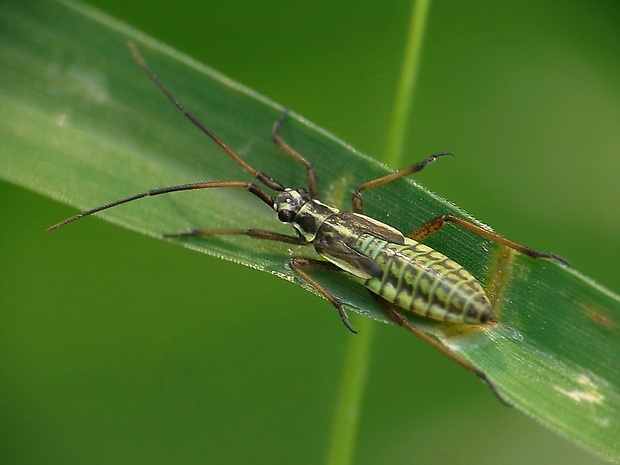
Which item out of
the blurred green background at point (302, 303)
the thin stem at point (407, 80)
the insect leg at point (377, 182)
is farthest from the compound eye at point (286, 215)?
the thin stem at point (407, 80)

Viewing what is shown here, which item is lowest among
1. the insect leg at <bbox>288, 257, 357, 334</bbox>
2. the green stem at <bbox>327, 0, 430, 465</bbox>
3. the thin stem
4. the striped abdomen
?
the green stem at <bbox>327, 0, 430, 465</bbox>

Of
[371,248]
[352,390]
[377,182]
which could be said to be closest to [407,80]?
[377,182]

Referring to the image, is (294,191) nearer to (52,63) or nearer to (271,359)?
(271,359)

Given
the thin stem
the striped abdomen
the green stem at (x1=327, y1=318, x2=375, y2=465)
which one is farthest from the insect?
the green stem at (x1=327, y1=318, x2=375, y2=465)

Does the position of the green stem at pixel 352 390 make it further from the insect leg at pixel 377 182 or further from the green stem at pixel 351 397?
the insect leg at pixel 377 182

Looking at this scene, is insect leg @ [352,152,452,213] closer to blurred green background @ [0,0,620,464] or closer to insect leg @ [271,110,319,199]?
insect leg @ [271,110,319,199]

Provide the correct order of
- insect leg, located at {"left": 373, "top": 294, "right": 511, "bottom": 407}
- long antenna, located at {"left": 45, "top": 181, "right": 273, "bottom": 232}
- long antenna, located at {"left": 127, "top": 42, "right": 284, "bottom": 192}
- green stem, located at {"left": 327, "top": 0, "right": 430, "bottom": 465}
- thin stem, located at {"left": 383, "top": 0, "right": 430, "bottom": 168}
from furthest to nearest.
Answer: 1. thin stem, located at {"left": 383, "top": 0, "right": 430, "bottom": 168}
2. green stem, located at {"left": 327, "top": 0, "right": 430, "bottom": 465}
3. long antenna, located at {"left": 127, "top": 42, "right": 284, "bottom": 192}
4. long antenna, located at {"left": 45, "top": 181, "right": 273, "bottom": 232}
5. insect leg, located at {"left": 373, "top": 294, "right": 511, "bottom": 407}
